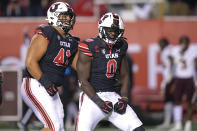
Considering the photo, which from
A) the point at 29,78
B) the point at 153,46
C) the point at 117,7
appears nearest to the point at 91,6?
the point at 117,7

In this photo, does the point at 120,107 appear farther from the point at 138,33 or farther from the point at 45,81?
the point at 138,33

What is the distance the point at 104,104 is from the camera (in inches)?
284

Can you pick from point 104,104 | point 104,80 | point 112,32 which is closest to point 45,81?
point 104,80

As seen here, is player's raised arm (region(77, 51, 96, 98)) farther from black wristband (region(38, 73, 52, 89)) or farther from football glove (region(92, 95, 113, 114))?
black wristband (region(38, 73, 52, 89))

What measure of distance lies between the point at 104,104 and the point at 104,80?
0.35 meters

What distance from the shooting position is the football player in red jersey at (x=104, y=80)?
7227 millimetres

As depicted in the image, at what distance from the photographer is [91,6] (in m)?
15.6

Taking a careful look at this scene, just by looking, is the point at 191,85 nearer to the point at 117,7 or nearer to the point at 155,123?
the point at 155,123

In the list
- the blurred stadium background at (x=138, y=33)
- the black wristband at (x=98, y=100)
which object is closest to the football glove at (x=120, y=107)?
the black wristband at (x=98, y=100)

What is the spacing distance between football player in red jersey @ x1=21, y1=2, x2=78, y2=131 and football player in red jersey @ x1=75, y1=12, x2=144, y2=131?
0.43 metres

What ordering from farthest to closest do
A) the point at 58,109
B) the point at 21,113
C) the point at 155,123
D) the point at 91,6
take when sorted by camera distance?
the point at 91,6
the point at 155,123
the point at 21,113
the point at 58,109

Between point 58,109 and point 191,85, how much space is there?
18.4ft

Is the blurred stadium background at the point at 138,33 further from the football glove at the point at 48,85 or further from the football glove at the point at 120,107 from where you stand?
the football glove at the point at 120,107

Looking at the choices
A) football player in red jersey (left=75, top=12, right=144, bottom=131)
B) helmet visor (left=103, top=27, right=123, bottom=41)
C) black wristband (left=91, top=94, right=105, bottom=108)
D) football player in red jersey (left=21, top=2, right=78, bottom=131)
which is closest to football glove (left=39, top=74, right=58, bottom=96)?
football player in red jersey (left=21, top=2, right=78, bottom=131)
